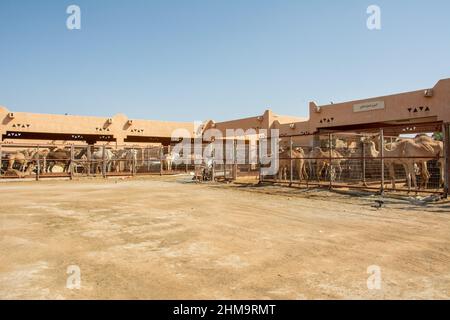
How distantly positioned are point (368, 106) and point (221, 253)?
25471mm

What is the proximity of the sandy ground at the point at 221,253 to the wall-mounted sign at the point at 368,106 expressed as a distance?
19359 millimetres

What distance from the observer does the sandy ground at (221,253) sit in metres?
3.54

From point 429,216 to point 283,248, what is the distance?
509 cm

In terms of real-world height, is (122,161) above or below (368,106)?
below

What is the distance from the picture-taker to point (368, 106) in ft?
89.2

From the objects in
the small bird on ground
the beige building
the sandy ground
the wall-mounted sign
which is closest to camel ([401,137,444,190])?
the beige building

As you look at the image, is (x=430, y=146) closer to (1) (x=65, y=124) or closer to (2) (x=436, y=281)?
(2) (x=436, y=281)

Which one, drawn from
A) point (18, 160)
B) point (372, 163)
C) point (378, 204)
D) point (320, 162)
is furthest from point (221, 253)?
point (18, 160)

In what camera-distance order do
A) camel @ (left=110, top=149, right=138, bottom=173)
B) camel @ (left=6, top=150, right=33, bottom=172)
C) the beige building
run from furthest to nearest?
camel @ (left=110, top=149, right=138, bottom=173) < camel @ (left=6, top=150, right=33, bottom=172) < the beige building

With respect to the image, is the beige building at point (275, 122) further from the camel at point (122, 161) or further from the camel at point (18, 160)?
the camel at point (18, 160)

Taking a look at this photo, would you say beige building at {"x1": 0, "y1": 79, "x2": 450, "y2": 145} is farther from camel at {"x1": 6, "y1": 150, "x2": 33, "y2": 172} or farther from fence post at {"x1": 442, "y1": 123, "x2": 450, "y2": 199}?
camel at {"x1": 6, "y1": 150, "x2": 33, "y2": 172}

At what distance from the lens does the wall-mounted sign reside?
2652 centimetres

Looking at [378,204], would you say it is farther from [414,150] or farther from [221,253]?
[221,253]

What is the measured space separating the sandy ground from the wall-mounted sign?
19.4m
